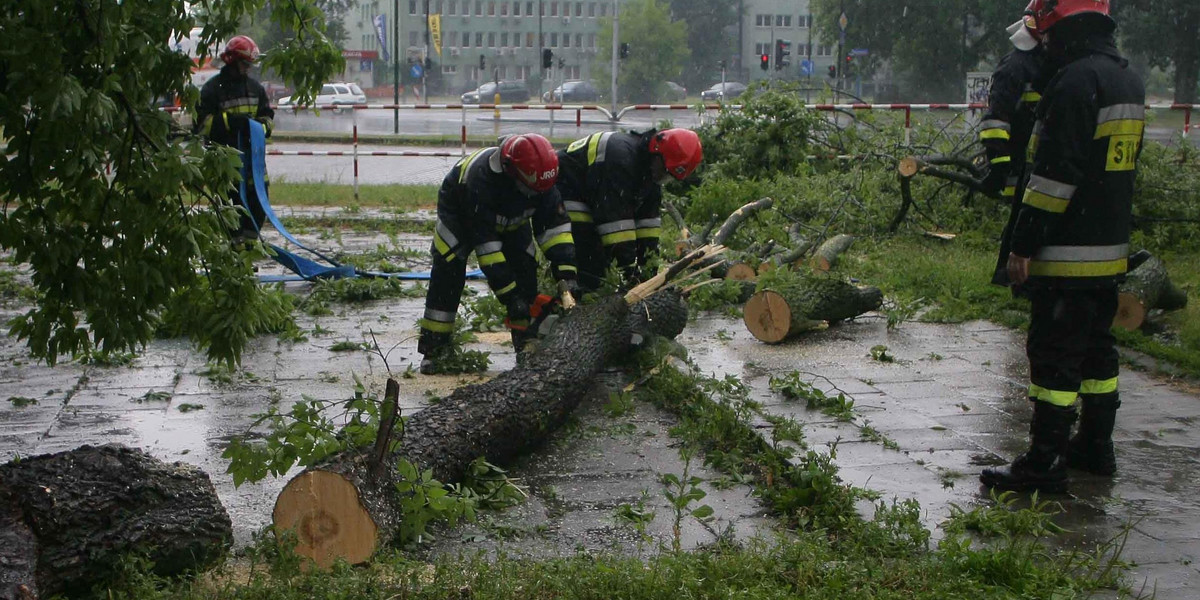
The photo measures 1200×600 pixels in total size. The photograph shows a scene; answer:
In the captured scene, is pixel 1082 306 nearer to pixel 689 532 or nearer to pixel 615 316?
pixel 689 532

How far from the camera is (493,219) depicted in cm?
692

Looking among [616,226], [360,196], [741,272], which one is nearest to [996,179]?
[741,272]

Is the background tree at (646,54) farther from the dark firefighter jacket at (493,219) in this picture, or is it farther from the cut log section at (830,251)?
the dark firefighter jacket at (493,219)

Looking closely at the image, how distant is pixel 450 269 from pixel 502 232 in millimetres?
394

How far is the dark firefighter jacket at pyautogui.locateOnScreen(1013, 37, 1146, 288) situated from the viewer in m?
4.78

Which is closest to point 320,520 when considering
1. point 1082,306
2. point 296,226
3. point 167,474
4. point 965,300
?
point 167,474

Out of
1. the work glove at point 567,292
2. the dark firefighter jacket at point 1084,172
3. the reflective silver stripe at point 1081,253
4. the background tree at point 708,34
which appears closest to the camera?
the dark firefighter jacket at point 1084,172

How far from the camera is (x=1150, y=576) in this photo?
13.3 ft

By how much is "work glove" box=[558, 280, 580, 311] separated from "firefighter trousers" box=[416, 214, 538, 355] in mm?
253

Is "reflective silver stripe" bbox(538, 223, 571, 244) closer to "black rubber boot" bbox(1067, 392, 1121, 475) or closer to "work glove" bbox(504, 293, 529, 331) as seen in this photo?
"work glove" bbox(504, 293, 529, 331)

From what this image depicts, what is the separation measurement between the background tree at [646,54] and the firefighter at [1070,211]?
55.4 metres

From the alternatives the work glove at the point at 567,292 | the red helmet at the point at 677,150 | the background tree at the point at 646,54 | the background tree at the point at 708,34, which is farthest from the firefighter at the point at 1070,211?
the background tree at the point at 708,34

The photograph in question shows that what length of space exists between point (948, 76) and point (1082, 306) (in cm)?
3910

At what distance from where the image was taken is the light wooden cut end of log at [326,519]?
4055 mm
